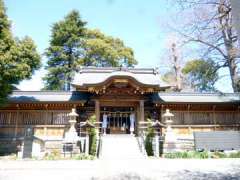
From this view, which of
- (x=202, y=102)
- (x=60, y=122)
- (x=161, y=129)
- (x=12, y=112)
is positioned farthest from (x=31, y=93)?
(x=202, y=102)

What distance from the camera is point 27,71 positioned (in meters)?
12.6

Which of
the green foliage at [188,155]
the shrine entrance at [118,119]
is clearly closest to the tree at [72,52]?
the shrine entrance at [118,119]

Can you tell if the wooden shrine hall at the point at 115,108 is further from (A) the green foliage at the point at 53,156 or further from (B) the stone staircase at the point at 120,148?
(B) the stone staircase at the point at 120,148

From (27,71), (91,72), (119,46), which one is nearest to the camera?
(27,71)

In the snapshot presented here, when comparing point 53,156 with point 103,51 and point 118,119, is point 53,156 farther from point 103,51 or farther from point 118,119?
point 103,51

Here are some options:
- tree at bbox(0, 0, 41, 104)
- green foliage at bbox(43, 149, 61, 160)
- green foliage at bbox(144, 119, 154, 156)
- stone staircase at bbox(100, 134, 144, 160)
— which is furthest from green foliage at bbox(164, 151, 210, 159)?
tree at bbox(0, 0, 41, 104)

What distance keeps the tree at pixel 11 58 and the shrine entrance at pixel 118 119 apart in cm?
593

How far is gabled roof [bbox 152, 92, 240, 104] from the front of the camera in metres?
15.5

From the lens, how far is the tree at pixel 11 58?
1168cm

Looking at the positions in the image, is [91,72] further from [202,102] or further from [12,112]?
[202,102]

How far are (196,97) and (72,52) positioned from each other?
61.1 feet

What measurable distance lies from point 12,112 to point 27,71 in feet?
12.7

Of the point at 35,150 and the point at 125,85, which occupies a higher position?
the point at 125,85

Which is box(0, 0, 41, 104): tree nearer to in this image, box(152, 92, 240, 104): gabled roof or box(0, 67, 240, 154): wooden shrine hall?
box(0, 67, 240, 154): wooden shrine hall
